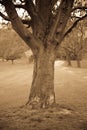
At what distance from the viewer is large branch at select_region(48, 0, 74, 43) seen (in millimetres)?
10375

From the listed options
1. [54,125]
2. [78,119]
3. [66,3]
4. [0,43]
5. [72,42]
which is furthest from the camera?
[0,43]

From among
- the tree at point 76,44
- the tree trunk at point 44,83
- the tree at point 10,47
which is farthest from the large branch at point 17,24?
the tree at point 10,47

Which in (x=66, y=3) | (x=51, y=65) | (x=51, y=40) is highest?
(x=66, y=3)

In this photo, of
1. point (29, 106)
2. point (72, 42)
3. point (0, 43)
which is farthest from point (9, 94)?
point (0, 43)

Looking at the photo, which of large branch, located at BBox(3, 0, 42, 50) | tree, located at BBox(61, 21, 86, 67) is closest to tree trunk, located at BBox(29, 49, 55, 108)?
large branch, located at BBox(3, 0, 42, 50)

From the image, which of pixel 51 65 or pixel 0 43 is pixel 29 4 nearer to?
pixel 51 65

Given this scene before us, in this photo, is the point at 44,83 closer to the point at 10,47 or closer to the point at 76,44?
the point at 76,44

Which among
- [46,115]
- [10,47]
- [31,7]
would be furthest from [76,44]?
[46,115]

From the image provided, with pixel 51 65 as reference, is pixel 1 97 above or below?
below

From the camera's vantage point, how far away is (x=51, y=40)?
1055cm

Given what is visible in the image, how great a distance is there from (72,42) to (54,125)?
24.1 meters

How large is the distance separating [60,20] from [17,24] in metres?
1.51

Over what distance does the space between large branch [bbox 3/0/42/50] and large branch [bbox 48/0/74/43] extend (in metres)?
0.61

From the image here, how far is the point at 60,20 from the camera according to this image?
10500 mm
